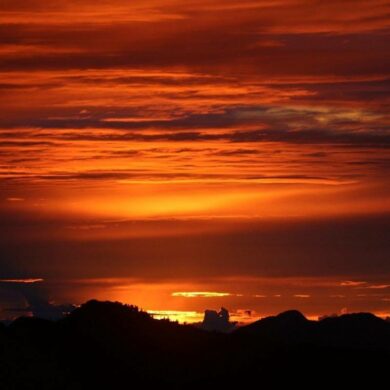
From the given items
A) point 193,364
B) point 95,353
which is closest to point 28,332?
point 95,353

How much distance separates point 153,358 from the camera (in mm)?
125250

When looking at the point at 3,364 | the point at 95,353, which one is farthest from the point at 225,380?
the point at 3,364

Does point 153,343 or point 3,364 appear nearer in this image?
point 3,364

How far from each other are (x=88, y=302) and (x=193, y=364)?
17.2 metres

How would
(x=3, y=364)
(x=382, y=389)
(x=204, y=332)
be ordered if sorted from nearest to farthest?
(x=3, y=364), (x=382, y=389), (x=204, y=332)

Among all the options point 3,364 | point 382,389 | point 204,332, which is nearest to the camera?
point 3,364

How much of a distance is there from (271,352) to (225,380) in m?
8.27

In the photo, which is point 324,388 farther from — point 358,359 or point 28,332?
point 28,332

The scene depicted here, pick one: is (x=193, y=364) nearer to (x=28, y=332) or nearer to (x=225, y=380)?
(x=225, y=380)

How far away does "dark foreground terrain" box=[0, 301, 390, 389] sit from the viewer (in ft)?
387

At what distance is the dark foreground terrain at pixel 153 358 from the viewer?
118 meters

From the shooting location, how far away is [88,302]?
136 m

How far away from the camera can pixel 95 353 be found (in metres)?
124

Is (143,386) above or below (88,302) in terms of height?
below
